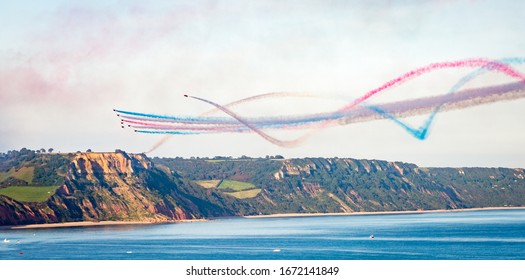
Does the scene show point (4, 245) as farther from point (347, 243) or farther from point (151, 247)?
point (347, 243)

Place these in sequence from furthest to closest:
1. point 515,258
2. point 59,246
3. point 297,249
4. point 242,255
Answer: point 59,246, point 297,249, point 242,255, point 515,258

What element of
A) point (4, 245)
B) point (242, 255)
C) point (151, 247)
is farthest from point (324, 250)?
point (4, 245)

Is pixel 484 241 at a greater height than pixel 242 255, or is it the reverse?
pixel 484 241

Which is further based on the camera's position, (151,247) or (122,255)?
(151,247)
